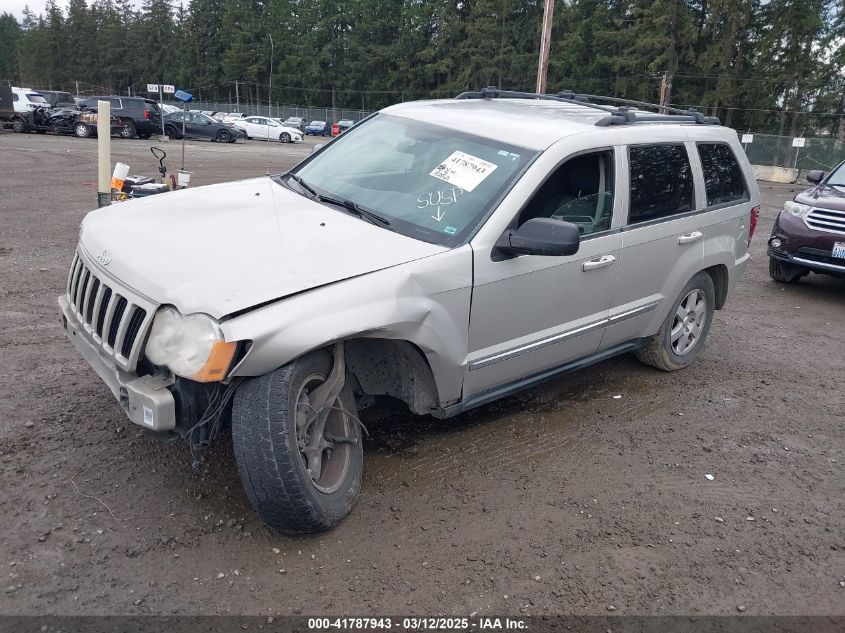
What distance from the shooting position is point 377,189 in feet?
13.3

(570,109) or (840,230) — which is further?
(840,230)

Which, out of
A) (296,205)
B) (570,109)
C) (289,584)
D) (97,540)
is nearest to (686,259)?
(570,109)

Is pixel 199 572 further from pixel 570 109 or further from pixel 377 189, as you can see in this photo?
→ pixel 570 109

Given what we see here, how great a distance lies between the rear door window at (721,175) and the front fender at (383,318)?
8.37ft

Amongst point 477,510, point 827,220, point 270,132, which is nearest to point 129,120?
point 270,132

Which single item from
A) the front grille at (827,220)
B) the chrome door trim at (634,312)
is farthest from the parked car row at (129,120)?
the chrome door trim at (634,312)

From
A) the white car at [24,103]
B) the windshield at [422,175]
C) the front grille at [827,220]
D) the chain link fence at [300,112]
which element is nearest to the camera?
the windshield at [422,175]

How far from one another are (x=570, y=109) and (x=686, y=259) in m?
1.33

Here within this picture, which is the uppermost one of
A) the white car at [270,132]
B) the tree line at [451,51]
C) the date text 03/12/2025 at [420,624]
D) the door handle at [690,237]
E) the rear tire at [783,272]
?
the tree line at [451,51]

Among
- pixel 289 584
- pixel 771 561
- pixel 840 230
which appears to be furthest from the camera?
pixel 840 230

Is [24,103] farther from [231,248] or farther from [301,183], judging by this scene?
[231,248]

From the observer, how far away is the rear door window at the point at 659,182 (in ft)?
14.7

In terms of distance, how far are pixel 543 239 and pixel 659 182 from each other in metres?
1.63

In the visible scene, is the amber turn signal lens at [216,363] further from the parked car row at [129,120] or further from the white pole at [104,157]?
the parked car row at [129,120]
